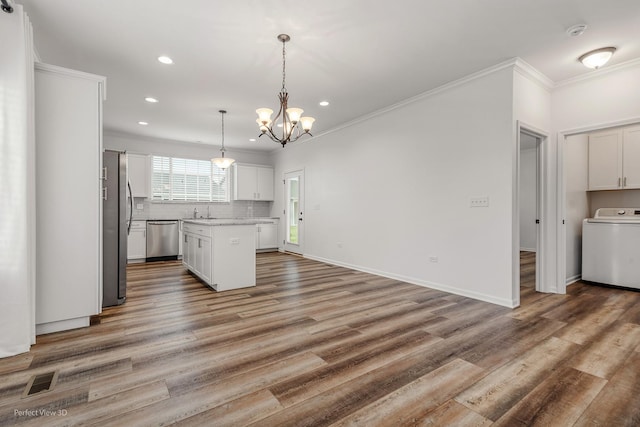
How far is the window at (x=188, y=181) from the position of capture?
738cm

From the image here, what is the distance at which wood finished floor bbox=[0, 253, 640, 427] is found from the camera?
169cm

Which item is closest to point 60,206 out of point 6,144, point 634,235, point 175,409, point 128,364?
point 6,144

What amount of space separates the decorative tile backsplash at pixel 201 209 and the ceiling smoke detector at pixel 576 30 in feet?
24.2

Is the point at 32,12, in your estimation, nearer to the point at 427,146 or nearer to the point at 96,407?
the point at 96,407

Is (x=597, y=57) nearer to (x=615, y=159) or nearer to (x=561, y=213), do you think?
(x=561, y=213)

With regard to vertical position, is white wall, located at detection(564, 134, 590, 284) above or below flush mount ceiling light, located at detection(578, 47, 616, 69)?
below

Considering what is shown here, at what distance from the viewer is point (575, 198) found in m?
4.71

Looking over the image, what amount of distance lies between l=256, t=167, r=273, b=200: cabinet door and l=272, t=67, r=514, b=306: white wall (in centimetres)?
271

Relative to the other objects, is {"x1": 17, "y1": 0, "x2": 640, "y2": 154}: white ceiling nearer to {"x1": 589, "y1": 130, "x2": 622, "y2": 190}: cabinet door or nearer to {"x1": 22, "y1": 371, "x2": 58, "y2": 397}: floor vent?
{"x1": 589, "y1": 130, "x2": 622, "y2": 190}: cabinet door

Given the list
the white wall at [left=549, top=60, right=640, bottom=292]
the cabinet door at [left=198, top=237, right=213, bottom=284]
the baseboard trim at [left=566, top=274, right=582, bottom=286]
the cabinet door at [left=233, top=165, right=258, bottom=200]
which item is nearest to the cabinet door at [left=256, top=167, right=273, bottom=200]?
the cabinet door at [left=233, top=165, right=258, bottom=200]

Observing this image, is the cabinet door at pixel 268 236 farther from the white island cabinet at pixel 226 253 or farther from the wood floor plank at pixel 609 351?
the wood floor plank at pixel 609 351

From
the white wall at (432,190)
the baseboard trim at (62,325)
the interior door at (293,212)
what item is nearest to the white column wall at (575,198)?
the white wall at (432,190)

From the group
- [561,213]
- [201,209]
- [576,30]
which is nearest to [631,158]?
[561,213]

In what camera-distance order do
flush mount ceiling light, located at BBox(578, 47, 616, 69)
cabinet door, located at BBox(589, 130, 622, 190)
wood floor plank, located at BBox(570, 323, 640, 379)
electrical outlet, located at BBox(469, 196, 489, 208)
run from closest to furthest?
wood floor plank, located at BBox(570, 323, 640, 379)
flush mount ceiling light, located at BBox(578, 47, 616, 69)
electrical outlet, located at BBox(469, 196, 489, 208)
cabinet door, located at BBox(589, 130, 622, 190)
